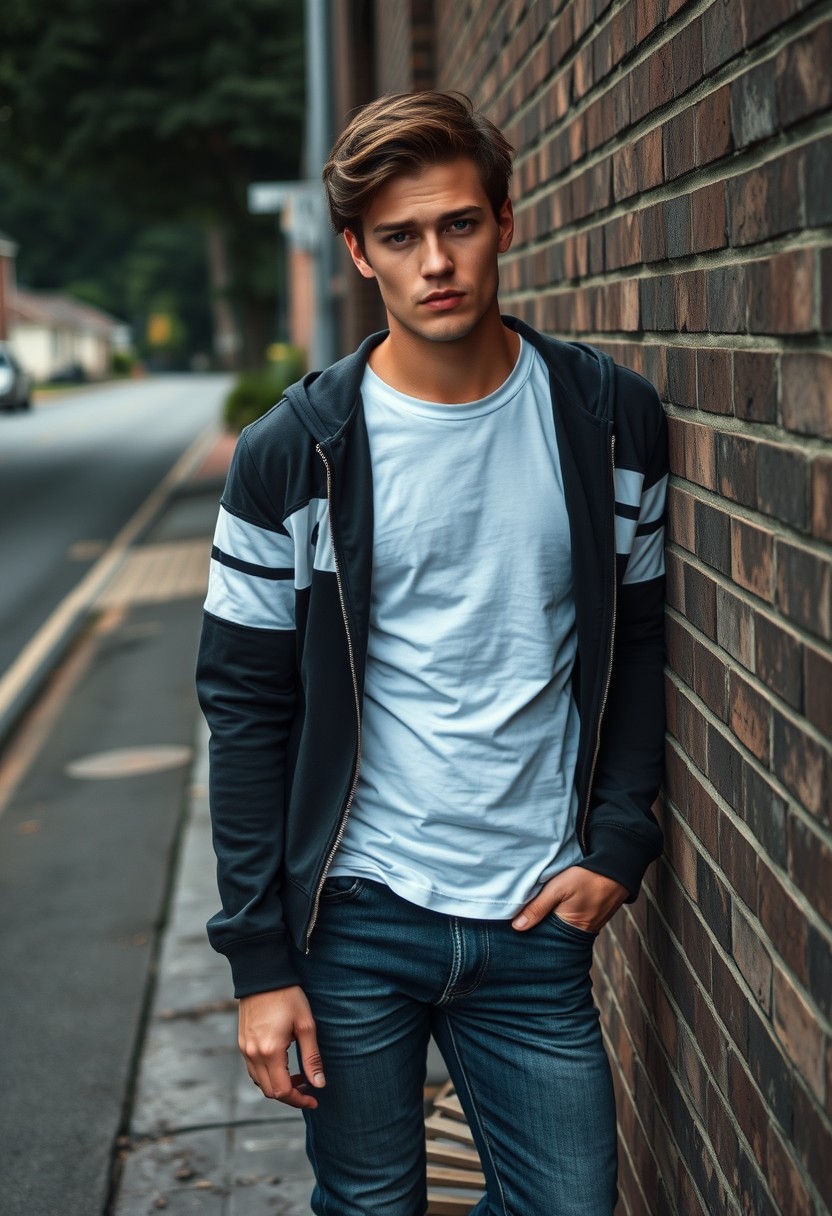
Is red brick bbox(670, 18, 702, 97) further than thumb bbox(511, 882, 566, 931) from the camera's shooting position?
No

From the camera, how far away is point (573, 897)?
87.4 inches

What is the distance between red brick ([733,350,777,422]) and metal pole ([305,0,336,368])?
8936 mm

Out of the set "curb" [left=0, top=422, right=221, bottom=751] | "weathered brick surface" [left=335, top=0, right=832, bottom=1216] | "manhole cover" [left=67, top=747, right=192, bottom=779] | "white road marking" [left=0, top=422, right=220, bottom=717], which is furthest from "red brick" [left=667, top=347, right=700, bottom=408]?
"white road marking" [left=0, top=422, right=220, bottom=717]

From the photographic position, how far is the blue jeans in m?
2.22

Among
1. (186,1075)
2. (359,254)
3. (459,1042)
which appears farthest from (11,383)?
(459,1042)

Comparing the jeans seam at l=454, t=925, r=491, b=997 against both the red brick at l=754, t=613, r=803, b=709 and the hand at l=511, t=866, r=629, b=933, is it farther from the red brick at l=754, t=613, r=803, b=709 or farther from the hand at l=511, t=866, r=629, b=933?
the red brick at l=754, t=613, r=803, b=709

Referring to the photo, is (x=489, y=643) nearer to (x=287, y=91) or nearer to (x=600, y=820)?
(x=600, y=820)

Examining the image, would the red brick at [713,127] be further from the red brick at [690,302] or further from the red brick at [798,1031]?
the red brick at [798,1031]

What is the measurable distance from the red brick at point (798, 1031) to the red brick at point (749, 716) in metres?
0.24

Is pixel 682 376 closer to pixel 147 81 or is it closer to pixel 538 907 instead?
pixel 538 907

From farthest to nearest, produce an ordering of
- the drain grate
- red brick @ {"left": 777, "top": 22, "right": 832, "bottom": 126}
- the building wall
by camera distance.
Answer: the drain grate < the building wall < red brick @ {"left": 777, "top": 22, "right": 832, "bottom": 126}

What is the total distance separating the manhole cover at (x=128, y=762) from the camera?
791 centimetres

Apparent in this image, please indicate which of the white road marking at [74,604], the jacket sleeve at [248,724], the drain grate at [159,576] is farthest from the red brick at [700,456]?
the drain grate at [159,576]

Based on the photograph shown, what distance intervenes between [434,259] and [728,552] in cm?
55
